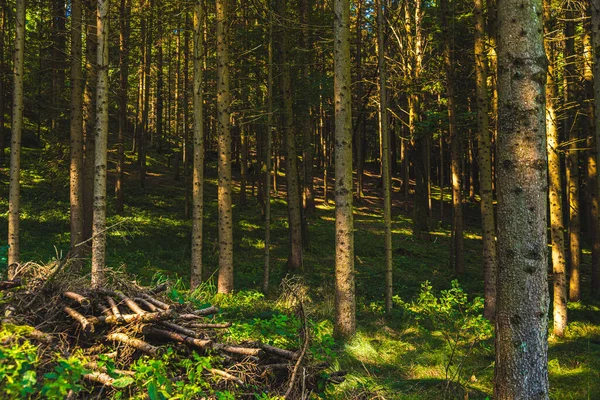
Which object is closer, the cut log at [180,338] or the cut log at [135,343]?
the cut log at [135,343]

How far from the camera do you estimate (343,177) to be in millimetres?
A: 8398

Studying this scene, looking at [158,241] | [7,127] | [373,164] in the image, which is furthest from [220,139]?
[373,164]

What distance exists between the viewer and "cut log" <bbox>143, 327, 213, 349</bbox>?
3.90 m

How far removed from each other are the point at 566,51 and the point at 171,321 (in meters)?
15.2

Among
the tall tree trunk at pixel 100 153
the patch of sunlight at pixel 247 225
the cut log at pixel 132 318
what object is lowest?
the cut log at pixel 132 318

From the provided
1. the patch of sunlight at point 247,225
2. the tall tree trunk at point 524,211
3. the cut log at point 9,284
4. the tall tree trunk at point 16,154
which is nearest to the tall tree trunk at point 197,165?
the tall tree trunk at point 16,154

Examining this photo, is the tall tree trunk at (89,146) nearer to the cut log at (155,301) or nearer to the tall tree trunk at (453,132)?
the cut log at (155,301)

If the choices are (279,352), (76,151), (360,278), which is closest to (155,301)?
(279,352)

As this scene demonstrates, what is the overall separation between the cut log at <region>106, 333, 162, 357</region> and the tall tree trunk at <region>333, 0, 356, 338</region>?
16.4ft

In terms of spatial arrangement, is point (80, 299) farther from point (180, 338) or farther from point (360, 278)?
point (360, 278)

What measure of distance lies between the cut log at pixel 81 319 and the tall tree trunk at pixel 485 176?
31.9ft

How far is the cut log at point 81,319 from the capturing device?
368 cm

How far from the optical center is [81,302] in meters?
3.96

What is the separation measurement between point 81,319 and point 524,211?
3.92 meters
